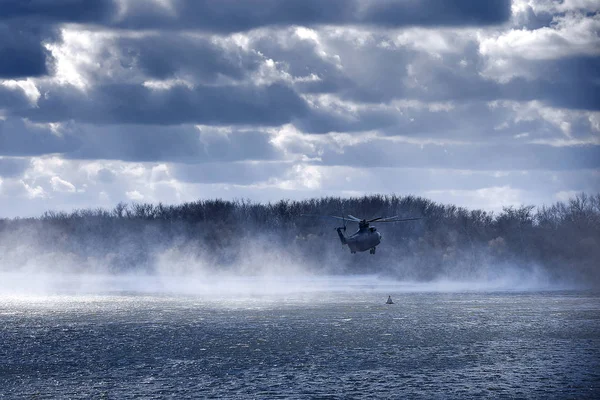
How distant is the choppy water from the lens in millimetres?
39656

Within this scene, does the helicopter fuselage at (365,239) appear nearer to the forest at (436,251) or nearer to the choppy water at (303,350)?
the choppy water at (303,350)

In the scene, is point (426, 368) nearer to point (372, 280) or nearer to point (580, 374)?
point (580, 374)

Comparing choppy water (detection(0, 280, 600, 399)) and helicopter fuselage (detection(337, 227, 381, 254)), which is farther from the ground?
helicopter fuselage (detection(337, 227, 381, 254))

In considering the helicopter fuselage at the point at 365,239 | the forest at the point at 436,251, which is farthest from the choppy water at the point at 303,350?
the forest at the point at 436,251

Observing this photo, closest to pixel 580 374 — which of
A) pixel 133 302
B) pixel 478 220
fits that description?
pixel 133 302

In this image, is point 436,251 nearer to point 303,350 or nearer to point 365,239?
point 365,239

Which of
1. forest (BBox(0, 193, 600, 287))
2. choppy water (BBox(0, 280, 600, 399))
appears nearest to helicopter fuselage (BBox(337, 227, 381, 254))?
choppy water (BBox(0, 280, 600, 399))

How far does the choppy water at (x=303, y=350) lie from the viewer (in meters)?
39.7

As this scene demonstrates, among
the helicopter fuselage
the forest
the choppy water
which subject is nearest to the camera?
the choppy water

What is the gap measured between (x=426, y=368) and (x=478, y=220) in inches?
5659

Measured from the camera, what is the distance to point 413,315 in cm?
7719

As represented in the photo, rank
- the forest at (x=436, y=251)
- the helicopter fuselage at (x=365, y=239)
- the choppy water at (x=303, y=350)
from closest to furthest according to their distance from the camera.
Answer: the choppy water at (x=303, y=350) → the helicopter fuselage at (x=365, y=239) → the forest at (x=436, y=251)

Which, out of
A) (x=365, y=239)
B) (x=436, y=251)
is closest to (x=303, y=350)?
(x=365, y=239)

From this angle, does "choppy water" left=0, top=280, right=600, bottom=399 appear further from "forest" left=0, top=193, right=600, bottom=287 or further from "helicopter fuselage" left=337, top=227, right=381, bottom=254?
"forest" left=0, top=193, right=600, bottom=287
